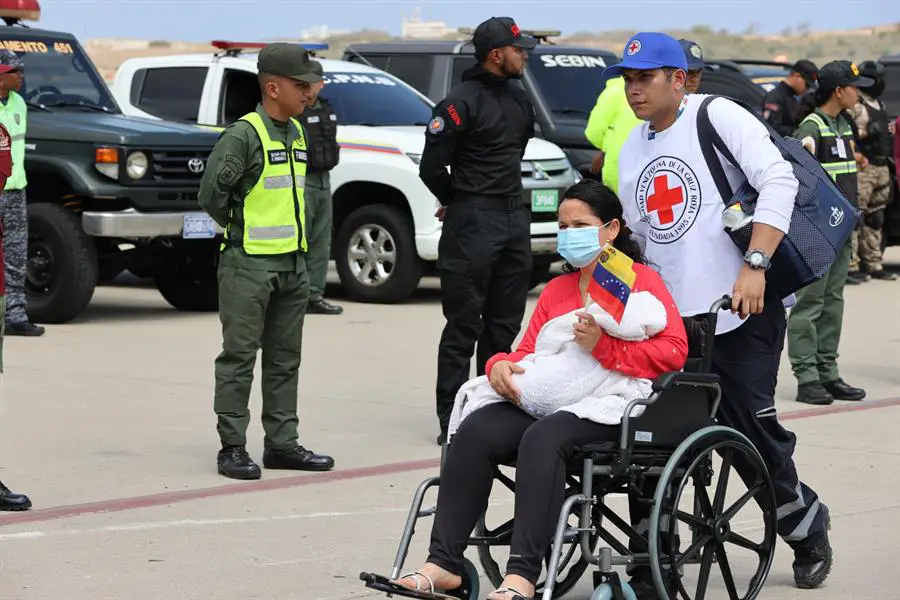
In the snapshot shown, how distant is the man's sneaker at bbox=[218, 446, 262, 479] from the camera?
8047 mm

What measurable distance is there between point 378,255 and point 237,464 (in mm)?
7128

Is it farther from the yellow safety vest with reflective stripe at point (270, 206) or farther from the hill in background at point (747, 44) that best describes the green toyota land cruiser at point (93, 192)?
the hill in background at point (747, 44)

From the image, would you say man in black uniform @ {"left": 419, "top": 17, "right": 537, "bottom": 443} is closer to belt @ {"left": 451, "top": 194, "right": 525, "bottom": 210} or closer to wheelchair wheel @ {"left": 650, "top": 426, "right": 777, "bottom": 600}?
belt @ {"left": 451, "top": 194, "right": 525, "bottom": 210}

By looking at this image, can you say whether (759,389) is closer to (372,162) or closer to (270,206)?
(270,206)

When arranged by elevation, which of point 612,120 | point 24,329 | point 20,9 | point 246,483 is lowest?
point 24,329

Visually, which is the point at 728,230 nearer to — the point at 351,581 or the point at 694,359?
the point at 694,359

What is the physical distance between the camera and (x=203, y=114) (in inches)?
603

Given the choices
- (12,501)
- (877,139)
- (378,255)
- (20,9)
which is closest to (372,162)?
(378,255)

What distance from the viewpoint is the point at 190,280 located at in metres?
14.7

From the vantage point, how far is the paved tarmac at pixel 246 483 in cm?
635

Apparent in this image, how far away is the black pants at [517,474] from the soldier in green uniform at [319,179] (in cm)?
777

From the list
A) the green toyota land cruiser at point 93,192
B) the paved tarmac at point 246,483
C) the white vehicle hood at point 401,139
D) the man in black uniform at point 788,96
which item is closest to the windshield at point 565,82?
the white vehicle hood at point 401,139

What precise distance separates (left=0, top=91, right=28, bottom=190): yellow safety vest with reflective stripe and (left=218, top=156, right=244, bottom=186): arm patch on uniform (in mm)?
5081

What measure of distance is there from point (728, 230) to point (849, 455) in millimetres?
3205
